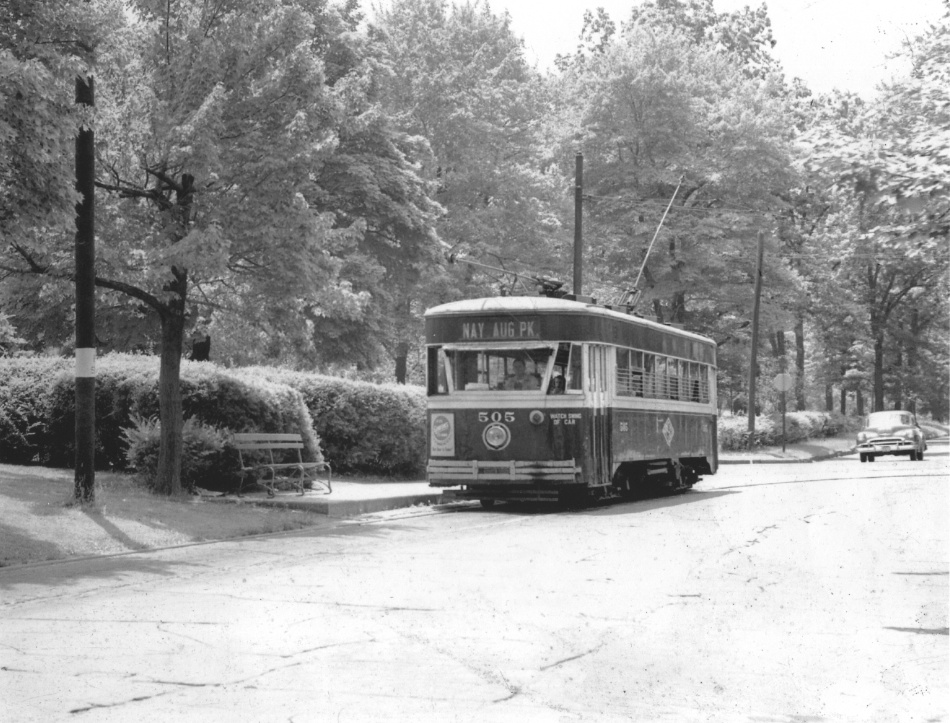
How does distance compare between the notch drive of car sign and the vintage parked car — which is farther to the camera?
the vintage parked car

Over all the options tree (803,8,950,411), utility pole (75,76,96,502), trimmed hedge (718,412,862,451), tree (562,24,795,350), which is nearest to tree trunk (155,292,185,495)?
utility pole (75,76,96,502)

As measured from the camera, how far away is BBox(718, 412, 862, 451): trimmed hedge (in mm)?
52281

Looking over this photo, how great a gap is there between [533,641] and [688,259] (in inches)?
1590

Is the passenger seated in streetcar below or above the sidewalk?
above

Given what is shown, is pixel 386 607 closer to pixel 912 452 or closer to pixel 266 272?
pixel 266 272

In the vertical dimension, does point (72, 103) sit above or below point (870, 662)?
above

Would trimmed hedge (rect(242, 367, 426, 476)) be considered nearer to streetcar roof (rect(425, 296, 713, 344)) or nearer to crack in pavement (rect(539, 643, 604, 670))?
streetcar roof (rect(425, 296, 713, 344))

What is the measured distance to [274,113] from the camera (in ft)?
66.5

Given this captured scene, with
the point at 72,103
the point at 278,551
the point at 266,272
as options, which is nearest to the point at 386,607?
the point at 278,551

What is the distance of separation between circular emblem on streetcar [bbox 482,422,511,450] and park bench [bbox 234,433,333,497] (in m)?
3.05

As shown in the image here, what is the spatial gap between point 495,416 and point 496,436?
329 millimetres

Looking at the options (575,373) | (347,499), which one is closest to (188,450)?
(347,499)

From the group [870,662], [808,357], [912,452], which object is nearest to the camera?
[870,662]

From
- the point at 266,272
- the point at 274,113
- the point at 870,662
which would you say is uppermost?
the point at 274,113
